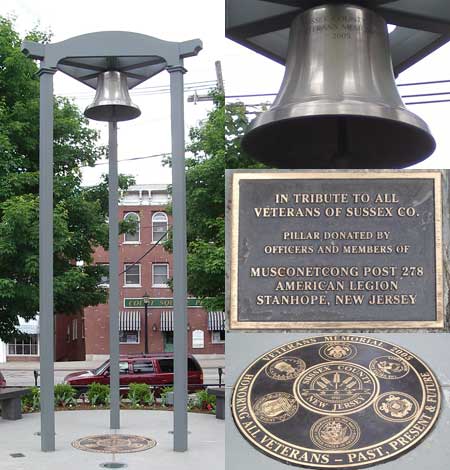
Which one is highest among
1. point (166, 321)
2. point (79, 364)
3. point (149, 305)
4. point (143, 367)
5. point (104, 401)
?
point (149, 305)

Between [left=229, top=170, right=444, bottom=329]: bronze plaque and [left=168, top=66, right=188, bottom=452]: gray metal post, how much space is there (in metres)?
4.07

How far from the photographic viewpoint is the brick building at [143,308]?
3784 cm

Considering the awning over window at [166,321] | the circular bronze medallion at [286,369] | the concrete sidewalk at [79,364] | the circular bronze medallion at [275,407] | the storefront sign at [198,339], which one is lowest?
the concrete sidewalk at [79,364]

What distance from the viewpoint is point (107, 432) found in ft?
34.1

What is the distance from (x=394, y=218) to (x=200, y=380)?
15.2 meters

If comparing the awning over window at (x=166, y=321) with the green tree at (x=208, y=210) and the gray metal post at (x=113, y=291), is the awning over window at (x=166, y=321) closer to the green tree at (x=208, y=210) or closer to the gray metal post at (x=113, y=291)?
the green tree at (x=208, y=210)

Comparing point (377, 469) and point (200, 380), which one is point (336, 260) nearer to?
point (377, 469)

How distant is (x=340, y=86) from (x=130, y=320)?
34339 mm

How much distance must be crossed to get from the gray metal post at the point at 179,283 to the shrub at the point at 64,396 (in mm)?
5175

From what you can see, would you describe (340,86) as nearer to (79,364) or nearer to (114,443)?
(114,443)

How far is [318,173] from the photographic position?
485cm

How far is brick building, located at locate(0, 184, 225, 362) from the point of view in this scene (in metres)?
37.8

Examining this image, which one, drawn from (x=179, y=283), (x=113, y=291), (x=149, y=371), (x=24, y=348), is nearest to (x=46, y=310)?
(x=179, y=283)

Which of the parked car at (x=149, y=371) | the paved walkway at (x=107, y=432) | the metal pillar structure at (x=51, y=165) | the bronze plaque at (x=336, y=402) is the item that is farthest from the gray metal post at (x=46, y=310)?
the parked car at (x=149, y=371)
